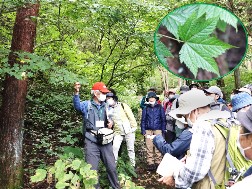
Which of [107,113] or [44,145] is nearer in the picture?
[107,113]

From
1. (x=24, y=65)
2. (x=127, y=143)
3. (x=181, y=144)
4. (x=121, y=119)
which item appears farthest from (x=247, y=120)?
(x=127, y=143)

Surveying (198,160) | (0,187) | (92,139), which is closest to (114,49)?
(92,139)

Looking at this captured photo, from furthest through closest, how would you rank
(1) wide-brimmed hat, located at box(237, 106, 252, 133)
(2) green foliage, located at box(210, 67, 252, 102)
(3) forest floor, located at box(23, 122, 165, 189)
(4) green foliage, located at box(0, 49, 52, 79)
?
(2) green foliage, located at box(210, 67, 252, 102) → (3) forest floor, located at box(23, 122, 165, 189) → (4) green foliage, located at box(0, 49, 52, 79) → (1) wide-brimmed hat, located at box(237, 106, 252, 133)

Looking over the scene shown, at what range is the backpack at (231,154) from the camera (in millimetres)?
2453

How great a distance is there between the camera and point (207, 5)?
213 cm

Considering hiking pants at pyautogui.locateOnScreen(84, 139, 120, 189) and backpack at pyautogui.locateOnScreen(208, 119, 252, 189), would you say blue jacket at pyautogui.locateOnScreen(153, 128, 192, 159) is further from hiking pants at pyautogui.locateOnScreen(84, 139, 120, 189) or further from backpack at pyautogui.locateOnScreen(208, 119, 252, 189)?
hiking pants at pyautogui.locateOnScreen(84, 139, 120, 189)

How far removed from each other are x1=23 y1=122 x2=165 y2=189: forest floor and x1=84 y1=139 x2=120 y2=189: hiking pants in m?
0.94

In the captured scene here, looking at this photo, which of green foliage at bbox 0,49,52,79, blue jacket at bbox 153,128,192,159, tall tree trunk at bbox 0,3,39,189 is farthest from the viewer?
tall tree trunk at bbox 0,3,39,189

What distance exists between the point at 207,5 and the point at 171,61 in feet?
1.42

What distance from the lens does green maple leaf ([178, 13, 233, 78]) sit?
6.98 feet

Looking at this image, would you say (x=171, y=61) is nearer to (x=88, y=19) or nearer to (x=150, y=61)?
Result: (x=88, y=19)

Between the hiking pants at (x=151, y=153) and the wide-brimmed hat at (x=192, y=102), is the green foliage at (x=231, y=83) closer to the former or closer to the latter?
the hiking pants at (x=151, y=153)

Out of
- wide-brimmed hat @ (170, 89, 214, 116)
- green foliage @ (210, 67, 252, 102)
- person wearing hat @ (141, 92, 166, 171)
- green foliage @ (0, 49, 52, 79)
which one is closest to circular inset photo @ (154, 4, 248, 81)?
wide-brimmed hat @ (170, 89, 214, 116)

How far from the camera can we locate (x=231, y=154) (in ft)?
8.23
